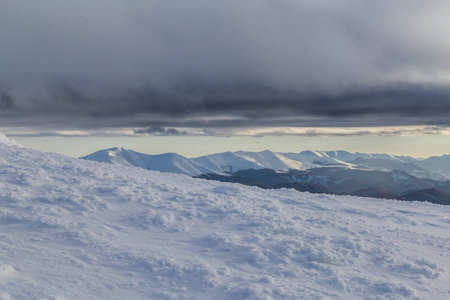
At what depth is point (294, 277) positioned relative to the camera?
36.4ft

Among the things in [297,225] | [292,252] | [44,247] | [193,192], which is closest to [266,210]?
[297,225]

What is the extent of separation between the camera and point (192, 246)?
13.2 metres

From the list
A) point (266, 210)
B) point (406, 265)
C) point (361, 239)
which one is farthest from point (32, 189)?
point (406, 265)

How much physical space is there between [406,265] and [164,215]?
9438 mm

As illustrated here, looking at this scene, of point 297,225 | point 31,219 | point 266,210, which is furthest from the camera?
point 266,210

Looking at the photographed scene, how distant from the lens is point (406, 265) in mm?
12578

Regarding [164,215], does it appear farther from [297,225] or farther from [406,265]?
[406,265]

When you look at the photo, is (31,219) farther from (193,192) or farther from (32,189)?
(193,192)

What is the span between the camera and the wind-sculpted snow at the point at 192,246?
992 centimetres

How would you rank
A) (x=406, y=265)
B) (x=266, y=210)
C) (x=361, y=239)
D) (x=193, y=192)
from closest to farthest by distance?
1. (x=406, y=265)
2. (x=361, y=239)
3. (x=266, y=210)
4. (x=193, y=192)

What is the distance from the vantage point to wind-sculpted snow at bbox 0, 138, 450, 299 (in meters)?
9.92

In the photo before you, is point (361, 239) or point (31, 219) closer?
point (31, 219)

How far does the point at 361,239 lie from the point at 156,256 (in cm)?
833

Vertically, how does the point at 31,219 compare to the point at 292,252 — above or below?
above
